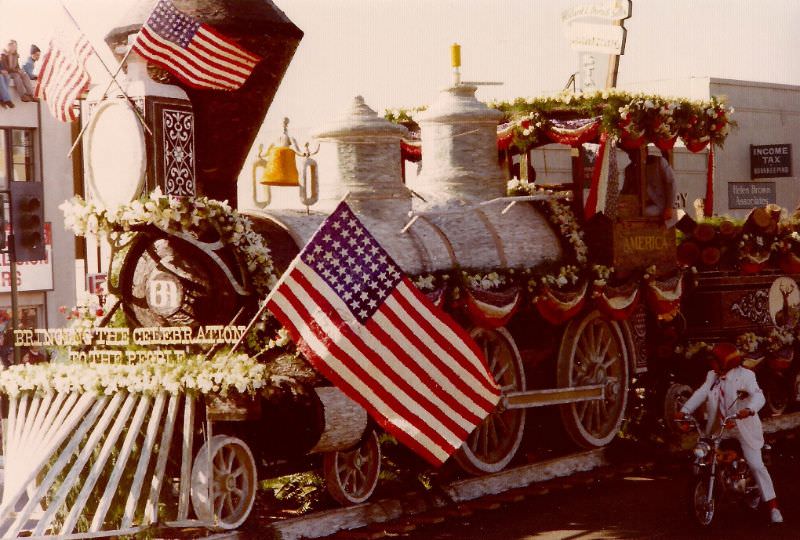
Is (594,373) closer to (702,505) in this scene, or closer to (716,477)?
(716,477)

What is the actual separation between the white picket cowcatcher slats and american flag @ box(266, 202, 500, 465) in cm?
113

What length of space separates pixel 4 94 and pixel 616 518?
17745 millimetres

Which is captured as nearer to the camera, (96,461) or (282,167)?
(96,461)

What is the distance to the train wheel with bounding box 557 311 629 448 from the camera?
1396 cm

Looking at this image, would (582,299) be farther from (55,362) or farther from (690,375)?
(55,362)

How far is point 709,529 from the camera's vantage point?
1080 cm

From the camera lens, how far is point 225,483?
10.1 metres

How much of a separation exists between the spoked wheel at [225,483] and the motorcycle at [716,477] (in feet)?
→ 10.8

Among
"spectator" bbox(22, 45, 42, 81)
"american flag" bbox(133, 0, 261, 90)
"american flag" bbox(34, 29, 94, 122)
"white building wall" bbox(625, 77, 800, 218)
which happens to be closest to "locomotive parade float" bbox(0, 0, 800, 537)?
"american flag" bbox(133, 0, 261, 90)

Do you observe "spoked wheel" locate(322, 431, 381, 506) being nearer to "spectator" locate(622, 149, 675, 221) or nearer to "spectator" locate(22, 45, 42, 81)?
"spectator" locate(622, 149, 675, 221)

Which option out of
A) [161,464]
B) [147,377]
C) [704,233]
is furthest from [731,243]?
[161,464]

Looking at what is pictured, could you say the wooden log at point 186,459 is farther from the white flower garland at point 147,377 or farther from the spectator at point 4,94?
the spectator at point 4,94

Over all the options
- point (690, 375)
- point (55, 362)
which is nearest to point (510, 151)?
point (690, 375)

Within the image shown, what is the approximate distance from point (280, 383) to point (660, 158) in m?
5.90
